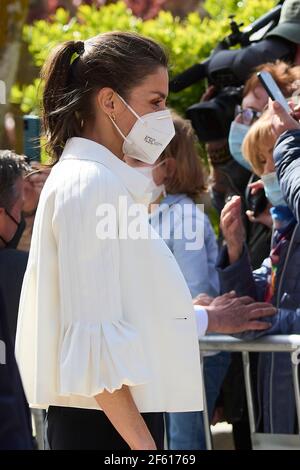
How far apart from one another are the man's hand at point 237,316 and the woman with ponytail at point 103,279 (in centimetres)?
100

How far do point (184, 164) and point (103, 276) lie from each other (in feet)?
6.92

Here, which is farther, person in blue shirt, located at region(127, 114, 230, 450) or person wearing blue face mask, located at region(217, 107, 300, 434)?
person in blue shirt, located at region(127, 114, 230, 450)

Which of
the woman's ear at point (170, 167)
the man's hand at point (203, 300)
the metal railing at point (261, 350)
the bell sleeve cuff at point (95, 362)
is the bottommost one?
the metal railing at point (261, 350)

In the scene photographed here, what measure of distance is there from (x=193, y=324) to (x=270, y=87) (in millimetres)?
1325

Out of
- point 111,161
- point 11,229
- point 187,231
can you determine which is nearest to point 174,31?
point 187,231

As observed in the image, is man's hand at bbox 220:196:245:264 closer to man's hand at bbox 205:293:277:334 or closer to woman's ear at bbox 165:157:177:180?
man's hand at bbox 205:293:277:334

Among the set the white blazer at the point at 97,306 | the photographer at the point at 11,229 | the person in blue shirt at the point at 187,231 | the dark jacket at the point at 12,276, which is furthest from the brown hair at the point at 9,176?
the white blazer at the point at 97,306

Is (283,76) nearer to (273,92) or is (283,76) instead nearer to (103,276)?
(273,92)

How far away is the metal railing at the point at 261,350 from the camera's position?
152 inches

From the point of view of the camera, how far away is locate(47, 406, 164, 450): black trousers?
9.38 ft

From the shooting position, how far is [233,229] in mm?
3949

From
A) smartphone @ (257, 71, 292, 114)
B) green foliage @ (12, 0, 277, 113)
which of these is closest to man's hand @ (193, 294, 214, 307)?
smartphone @ (257, 71, 292, 114)

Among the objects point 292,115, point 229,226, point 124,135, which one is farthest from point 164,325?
point 292,115

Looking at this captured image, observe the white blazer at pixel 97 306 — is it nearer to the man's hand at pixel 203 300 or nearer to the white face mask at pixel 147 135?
the white face mask at pixel 147 135
